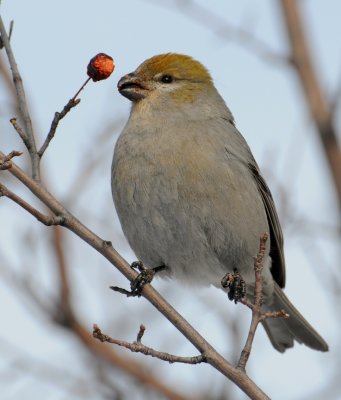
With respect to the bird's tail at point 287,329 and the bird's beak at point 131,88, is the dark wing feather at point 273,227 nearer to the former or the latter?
the bird's tail at point 287,329

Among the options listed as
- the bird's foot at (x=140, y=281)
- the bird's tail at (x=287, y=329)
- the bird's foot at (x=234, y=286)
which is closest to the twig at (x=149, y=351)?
the bird's foot at (x=140, y=281)

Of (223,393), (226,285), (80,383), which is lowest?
(80,383)

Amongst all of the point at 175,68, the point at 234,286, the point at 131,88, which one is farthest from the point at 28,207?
the point at 175,68

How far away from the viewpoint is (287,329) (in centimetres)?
564

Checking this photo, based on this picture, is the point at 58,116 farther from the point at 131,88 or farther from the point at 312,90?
the point at 312,90

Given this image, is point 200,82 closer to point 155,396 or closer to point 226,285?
point 226,285

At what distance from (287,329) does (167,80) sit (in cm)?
215

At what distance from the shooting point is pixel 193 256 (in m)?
4.71

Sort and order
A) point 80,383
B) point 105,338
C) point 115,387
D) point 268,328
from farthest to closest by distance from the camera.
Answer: point 268,328 < point 80,383 < point 115,387 < point 105,338

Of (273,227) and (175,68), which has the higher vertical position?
(175,68)

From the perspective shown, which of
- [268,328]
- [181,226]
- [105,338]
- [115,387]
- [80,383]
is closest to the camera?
[105,338]

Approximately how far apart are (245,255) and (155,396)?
128 centimetres

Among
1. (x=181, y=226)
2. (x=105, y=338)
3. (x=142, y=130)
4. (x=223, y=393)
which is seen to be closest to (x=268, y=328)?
(x=223, y=393)

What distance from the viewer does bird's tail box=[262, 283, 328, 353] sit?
5.45m
